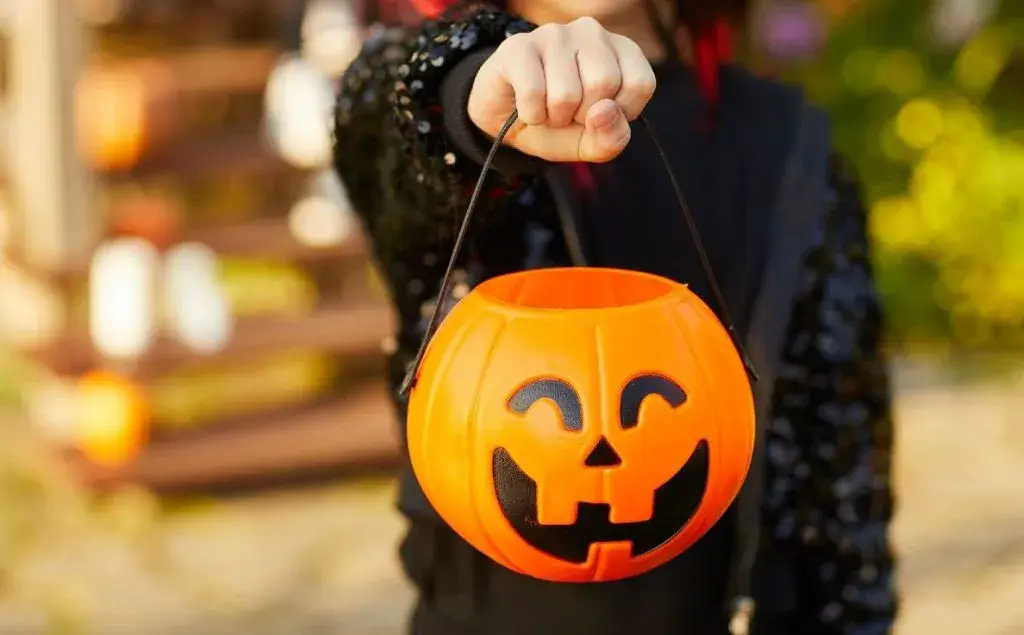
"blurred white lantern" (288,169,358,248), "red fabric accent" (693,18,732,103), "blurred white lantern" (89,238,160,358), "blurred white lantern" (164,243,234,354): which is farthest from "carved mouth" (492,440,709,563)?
"blurred white lantern" (288,169,358,248)

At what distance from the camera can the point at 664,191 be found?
1.34 meters

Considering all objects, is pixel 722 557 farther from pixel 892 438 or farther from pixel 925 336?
pixel 925 336

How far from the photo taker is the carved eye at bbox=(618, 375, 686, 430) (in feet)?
2.90

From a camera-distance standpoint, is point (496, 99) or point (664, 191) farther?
point (664, 191)

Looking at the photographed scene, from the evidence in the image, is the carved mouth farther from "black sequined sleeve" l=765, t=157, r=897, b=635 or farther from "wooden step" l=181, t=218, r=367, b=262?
"wooden step" l=181, t=218, r=367, b=262

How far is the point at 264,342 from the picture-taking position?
4.35m

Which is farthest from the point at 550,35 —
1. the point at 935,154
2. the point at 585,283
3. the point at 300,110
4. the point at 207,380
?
the point at 935,154

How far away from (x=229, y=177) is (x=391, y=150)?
3589 millimetres

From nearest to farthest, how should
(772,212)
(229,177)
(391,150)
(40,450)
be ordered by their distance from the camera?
(391,150), (772,212), (40,450), (229,177)

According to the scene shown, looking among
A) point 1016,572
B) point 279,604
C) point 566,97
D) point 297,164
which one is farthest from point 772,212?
point 297,164

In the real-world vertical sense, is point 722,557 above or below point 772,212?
below

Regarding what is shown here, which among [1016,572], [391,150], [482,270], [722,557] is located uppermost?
[391,150]

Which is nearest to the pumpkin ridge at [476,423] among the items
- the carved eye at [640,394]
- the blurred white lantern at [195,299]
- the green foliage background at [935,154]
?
the carved eye at [640,394]

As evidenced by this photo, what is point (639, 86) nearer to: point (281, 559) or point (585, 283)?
point (585, 283)
